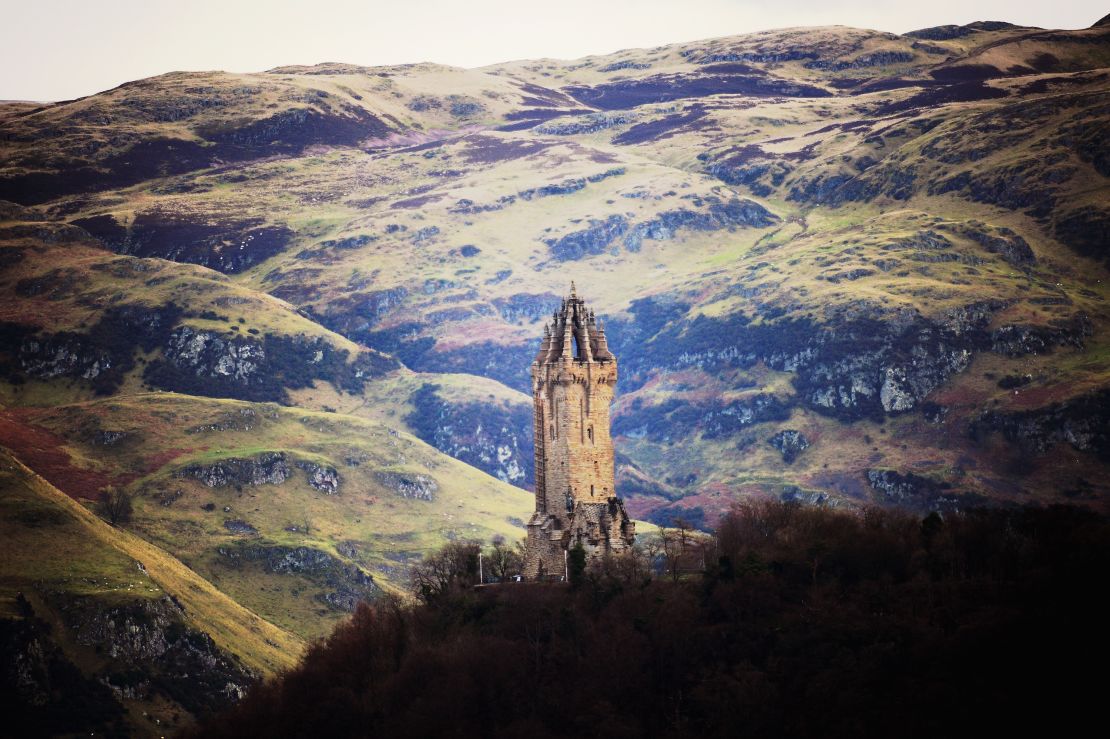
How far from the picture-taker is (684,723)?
343 ft

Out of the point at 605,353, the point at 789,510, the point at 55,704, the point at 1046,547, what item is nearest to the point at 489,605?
the point at 605,353

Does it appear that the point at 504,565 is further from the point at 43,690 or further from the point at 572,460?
the point at 43,690

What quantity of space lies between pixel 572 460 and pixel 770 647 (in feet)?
75.9

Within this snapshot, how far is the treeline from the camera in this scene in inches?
3895

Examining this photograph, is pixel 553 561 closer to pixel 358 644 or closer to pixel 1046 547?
pixel 358 644

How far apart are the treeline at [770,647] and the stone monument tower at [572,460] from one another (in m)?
2.99

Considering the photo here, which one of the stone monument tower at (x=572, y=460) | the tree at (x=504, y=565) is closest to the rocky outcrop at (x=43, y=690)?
the tree at (x=504, y=565)

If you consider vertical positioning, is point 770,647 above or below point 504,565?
below

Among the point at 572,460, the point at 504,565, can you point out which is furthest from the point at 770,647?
the point at 504,565

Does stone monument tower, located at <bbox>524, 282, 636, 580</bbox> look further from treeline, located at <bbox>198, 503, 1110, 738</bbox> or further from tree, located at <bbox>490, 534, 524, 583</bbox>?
tree, located at <bbox>490, 534, 524, 583</bbox>

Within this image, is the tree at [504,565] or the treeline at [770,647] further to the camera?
the tree at [504,565]

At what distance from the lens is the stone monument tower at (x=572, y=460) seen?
382 ft

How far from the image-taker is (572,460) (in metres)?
118

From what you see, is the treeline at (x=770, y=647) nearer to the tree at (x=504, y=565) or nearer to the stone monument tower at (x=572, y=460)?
the stone monument tower at (x=572, y=460)
